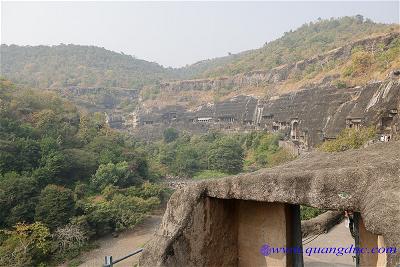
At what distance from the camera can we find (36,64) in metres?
129

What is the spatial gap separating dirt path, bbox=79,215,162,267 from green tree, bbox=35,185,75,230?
2970 millimetres

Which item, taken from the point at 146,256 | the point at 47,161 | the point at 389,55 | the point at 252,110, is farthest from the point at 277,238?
the point at 252,110

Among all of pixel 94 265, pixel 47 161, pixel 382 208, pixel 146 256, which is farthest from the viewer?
pixel 47 161

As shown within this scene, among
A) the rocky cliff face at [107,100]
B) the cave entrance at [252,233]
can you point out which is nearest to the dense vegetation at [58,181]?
the cave entrance at [252,233]

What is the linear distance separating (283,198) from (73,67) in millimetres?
133988

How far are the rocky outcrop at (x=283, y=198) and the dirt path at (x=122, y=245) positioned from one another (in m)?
17.7

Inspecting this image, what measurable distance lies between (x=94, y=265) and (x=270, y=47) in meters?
89.6

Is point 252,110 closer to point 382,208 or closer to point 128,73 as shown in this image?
point 382,208

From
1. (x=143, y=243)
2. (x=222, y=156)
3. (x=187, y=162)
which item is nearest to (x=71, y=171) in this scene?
(x=143, y=243)

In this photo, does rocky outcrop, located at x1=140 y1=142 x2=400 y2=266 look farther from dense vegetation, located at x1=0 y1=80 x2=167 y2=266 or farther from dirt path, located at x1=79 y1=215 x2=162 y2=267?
dense vegetation, located at x1=0 y1=80 x2=167 y2=266

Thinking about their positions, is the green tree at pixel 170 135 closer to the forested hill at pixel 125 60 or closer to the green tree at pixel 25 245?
the forested hill at pixel 125 60

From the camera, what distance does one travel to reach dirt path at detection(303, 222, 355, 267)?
8.97m

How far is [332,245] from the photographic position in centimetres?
1034

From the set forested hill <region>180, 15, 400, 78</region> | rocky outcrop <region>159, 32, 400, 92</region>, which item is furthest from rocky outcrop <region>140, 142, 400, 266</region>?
forested hill <region>180, 15, 400, 78</region>
